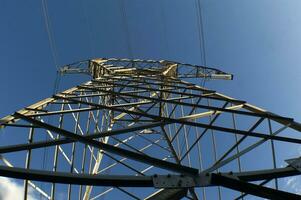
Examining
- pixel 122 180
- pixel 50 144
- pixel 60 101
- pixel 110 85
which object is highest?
pixel 110 85

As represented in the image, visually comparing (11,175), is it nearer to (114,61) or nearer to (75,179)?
(75,179)

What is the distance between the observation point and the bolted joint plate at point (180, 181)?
4.71 meters

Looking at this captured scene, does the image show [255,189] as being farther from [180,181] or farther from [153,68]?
[153,68]

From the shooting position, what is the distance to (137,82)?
11242 mm

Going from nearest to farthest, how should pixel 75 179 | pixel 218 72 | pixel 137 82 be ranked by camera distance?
pixel 75 179, pixel 137 82, pixel 218 72

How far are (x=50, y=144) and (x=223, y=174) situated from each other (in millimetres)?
2673

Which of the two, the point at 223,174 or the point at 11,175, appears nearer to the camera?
the point at 11,175

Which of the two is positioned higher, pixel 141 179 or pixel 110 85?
pixel 110 85

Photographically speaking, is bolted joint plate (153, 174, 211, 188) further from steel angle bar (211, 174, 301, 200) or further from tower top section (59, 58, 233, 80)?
tower top section (59, 58, 233, 80)

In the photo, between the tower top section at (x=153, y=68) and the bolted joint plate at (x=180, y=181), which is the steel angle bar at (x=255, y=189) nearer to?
the bolted joint plate at (x=180, y=181)

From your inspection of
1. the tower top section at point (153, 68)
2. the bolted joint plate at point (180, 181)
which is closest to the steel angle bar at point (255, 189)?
the bolted joint plate at point (180, 181)

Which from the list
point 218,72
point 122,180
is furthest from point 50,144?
point 218,72

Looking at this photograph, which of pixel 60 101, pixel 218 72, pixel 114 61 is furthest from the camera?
pixel 218 72

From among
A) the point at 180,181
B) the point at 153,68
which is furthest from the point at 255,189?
the point at 153,68
